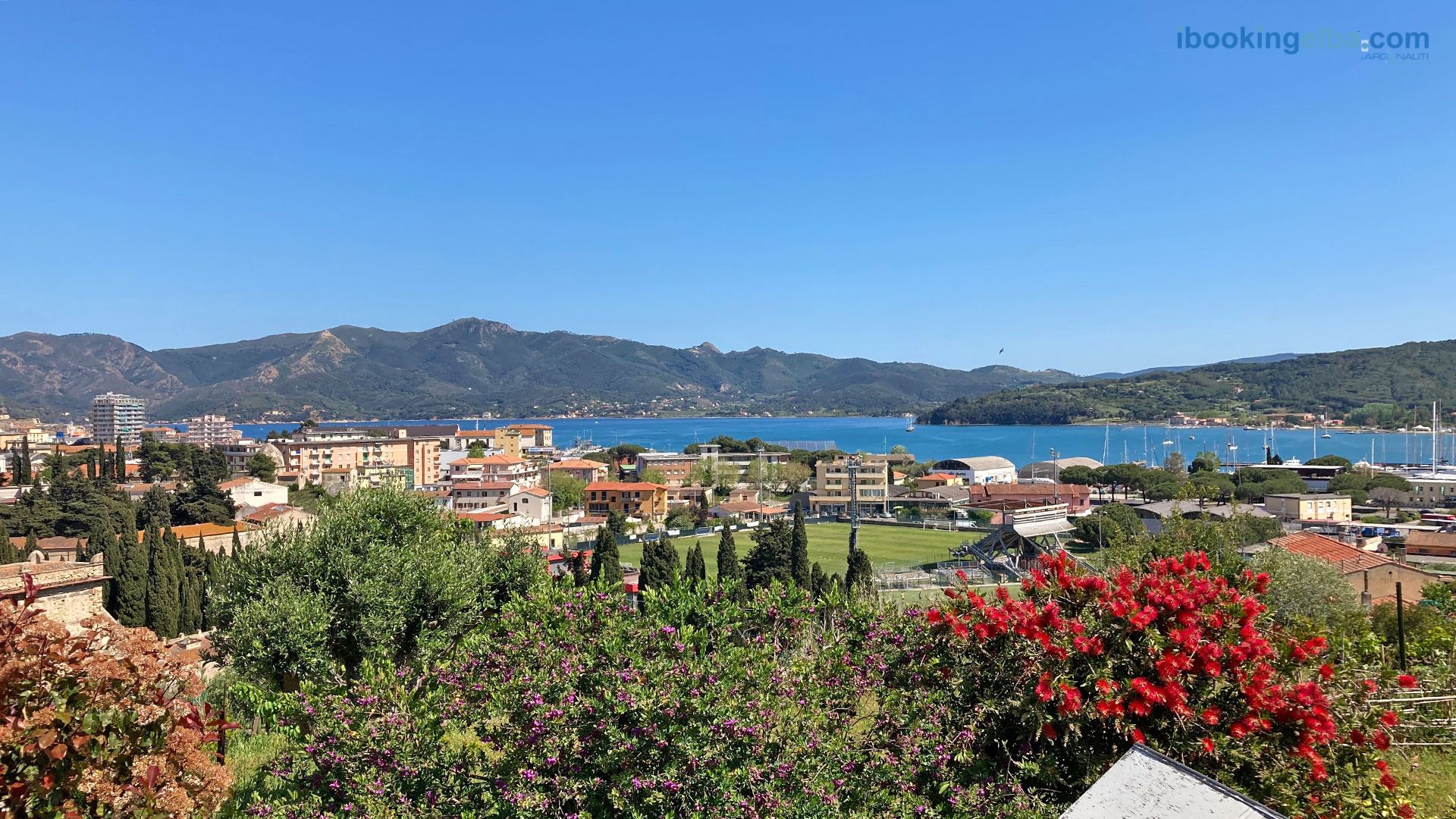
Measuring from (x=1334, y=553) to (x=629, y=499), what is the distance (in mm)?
41987

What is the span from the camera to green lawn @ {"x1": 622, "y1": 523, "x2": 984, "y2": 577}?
109ft

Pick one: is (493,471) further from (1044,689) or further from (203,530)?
(1044,689)

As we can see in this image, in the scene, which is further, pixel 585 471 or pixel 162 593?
pixel 585 471

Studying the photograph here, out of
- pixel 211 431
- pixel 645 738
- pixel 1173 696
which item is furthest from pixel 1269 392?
pixel 645 738

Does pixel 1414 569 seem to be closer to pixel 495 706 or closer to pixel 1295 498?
pixel 495 706

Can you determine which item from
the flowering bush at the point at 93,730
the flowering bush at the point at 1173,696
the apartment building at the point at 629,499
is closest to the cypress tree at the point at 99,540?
the flowering bush at the point at 93,730

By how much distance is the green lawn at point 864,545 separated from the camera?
109ft

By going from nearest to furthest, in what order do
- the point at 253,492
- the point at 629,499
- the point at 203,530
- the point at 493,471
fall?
the point at 203,530
the point at 253,492
the point at 629,499
the point at 493,471

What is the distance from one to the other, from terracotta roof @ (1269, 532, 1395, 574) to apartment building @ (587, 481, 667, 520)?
3920 cm

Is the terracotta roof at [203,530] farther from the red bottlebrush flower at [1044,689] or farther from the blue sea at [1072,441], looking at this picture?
the blue sea at [1072,441]

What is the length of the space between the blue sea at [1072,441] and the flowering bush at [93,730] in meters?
97.3

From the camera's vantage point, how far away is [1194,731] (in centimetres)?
394

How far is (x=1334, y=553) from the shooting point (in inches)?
673

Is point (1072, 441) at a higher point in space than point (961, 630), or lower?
lower
